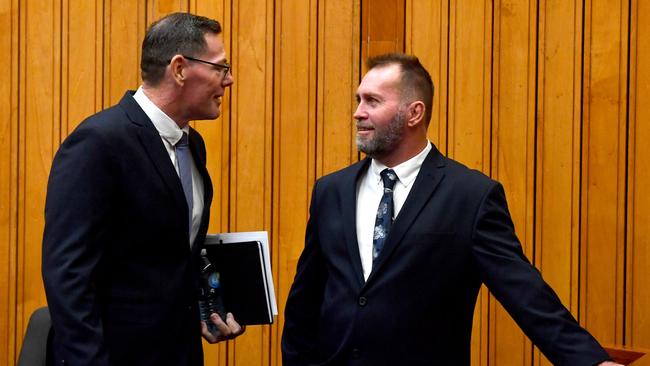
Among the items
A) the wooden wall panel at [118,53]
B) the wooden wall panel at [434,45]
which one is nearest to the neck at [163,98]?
the wooden wall panel at [118,53]

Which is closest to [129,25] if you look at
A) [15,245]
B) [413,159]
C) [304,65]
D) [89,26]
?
[89,26]

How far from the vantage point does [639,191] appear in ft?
13.4

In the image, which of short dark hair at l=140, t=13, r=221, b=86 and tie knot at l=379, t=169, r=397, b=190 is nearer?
short dark hair at l=140, t=13, r=221, b=86

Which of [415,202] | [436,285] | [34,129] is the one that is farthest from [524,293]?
[34,129]

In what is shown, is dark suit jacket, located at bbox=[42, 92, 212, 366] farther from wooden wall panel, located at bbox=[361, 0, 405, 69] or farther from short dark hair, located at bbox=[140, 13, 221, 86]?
wooden wall panel, located at bbox=[361, 0, 405, 69]

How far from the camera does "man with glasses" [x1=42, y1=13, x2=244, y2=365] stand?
247 centimetres

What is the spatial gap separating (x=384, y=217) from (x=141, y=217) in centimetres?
70

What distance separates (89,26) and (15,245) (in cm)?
98

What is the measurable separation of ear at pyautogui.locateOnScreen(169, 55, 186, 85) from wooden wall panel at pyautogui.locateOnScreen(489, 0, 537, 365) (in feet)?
5.93

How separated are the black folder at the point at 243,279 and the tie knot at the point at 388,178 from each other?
0.42 metres

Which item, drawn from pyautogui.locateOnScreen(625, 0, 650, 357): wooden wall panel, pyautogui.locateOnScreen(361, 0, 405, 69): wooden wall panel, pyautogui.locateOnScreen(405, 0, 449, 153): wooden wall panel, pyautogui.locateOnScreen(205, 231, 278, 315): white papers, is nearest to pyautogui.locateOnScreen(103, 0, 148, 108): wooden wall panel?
pyautogui.locateOnScreen(361, 0, 405, 69): wooden wall panel

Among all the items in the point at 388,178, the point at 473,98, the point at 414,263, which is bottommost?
the point at 414,263

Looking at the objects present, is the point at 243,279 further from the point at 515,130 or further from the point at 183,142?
the point at 515,130

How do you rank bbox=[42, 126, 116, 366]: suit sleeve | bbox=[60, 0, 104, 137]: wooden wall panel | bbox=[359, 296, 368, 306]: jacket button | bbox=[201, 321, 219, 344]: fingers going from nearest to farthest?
bbox=[42, 126, 116, 366]: suit sleeve
bbox=[359, 296, 368, 306]: jacket button
bbox=[201, 321, 219, 344]: fingers
bbox=[60, 0, 104, 137]: wooden wall panel
